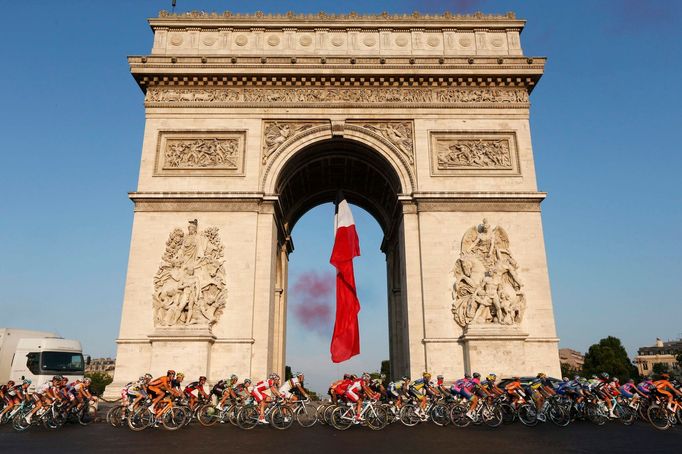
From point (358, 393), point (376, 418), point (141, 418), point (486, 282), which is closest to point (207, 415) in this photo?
point (141, 418)

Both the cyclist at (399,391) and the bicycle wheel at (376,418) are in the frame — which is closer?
the bicycle wheel at (376,418)

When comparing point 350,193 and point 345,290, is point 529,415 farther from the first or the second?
point 350,193

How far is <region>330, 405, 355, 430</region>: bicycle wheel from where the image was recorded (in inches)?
505

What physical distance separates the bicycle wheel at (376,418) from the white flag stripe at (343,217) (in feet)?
41.9

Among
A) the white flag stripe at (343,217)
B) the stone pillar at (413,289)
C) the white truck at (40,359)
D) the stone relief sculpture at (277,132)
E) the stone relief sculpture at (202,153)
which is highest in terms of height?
the stone relief sculpture at (277,132)

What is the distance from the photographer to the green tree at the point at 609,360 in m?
59.8

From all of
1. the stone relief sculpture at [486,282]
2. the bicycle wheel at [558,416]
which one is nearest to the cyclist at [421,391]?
the bicycle wheel at [558,416]

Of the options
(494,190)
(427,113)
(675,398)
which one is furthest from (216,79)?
(675,398)

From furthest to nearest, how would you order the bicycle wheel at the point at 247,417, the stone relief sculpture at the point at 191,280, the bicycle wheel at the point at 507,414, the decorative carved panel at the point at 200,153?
the decorative carved panel at the point at 200,153, the stone relief sculpture at the point at 191,280, the bicycle wheel at the point at 507,414, the bicycle wheel at the point at 247,417

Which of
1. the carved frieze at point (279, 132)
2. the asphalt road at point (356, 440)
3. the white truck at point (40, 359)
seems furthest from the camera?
the carved frieze at point (279, 132)

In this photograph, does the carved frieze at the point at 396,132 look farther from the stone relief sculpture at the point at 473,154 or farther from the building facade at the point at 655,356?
the building facade at the point at 655,356

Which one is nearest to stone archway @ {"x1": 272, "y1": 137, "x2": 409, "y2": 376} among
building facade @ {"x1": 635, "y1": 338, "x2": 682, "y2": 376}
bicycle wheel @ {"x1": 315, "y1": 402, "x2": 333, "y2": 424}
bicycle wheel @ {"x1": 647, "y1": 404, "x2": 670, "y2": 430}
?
bicycle wheel @ {"x1": 315, "y1": 402, "x2": 333, "y2": 424}

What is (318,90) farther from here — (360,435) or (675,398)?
(675,398)

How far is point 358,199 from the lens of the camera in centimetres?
2908
